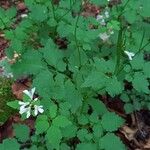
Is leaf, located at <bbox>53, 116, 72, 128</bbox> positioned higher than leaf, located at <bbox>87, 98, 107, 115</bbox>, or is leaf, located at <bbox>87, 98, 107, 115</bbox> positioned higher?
leaf, located at <bbox>53, 116, 72, 128</bbox>

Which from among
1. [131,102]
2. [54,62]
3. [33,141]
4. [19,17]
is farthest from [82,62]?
[19,17]

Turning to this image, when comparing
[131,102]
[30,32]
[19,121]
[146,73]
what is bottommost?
[19,121]

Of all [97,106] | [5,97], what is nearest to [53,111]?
[97,106]

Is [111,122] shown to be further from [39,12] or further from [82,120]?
[39,12]

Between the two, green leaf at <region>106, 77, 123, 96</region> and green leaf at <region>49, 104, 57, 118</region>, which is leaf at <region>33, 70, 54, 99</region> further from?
green leaf at <region>106, 77, 123, 96</region>

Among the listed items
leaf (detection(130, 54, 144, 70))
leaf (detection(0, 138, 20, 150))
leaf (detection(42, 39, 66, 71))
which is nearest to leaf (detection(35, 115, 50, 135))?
leaf (detection(0, 138, 20, 150))

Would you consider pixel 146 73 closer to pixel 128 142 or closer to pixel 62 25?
pixel 128 142

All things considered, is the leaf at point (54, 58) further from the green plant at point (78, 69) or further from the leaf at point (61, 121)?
the leaf at point (61, 121)
